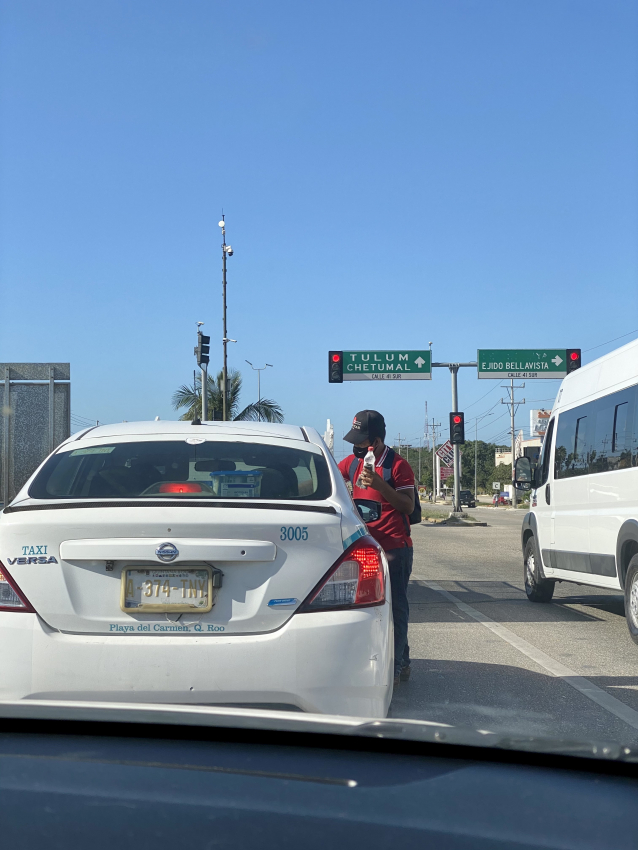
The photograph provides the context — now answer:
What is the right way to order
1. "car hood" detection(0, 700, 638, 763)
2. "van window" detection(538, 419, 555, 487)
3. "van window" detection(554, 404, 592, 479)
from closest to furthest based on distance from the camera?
"car hood" detection(0, 700, 638, 763) → "van window" detection(554, 404, 592, 479) → "van window" detection(538, 419, 555, 487)

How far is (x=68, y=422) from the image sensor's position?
13.1 meters

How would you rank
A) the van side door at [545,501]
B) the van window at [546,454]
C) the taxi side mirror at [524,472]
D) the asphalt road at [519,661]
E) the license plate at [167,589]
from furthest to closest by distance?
the taxi side mirror at [524,472]
the van window at [546,454]
the van side door at [545,501]
the asphalt road at [519,661]
the license plate at [167,589]

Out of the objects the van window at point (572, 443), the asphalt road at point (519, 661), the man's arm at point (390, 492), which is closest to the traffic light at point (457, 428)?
the asphalt road at point (519, 661)

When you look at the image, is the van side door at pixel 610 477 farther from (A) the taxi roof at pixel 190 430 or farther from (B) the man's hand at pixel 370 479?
(A) the taxi roof at pixel 190 430

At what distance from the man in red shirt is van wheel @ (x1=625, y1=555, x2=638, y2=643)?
262 centimetres

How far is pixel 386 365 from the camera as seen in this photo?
3247 centimetres

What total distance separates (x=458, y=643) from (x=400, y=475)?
2504 mm

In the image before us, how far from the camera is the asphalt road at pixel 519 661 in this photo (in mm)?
5105

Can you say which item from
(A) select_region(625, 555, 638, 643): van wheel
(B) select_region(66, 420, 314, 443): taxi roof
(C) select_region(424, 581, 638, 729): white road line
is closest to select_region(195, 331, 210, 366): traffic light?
(C) select_region(424, 581, 638, 729): white road line

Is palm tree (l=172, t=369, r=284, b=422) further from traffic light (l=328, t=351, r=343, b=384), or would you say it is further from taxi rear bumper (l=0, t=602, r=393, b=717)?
taxi rear bumper (l=0, t=602, r=393, b=717)

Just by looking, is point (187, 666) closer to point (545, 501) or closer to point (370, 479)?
point (370, 479)

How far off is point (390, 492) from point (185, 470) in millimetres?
1643

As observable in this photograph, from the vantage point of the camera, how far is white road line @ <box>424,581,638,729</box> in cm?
525

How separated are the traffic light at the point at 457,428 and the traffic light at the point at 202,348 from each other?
977 cm
